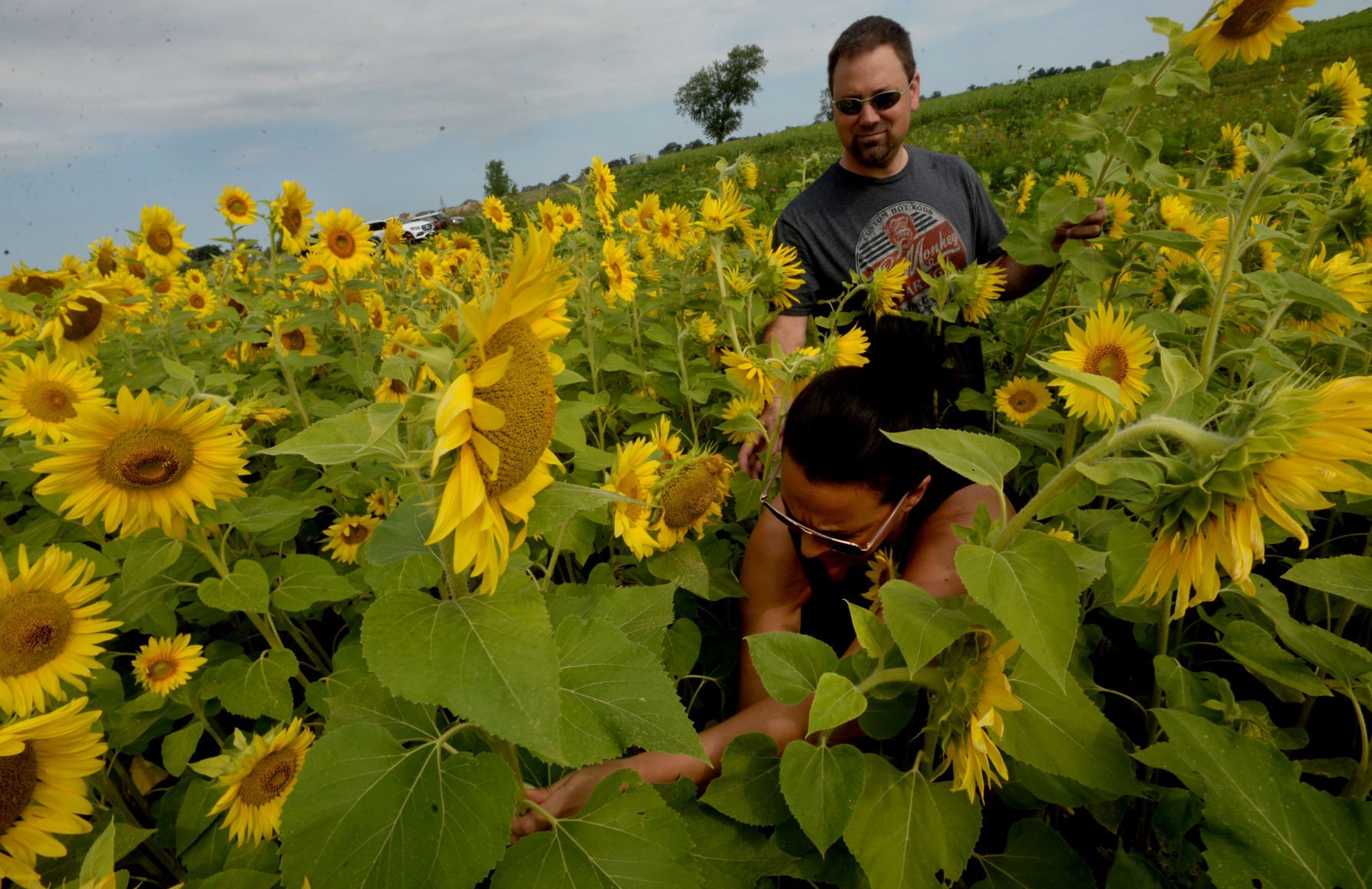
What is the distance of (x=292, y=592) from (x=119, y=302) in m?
2.10

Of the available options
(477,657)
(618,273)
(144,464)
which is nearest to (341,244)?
(618,273)

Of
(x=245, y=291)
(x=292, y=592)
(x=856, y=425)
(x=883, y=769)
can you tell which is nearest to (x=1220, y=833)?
(x=883, y=769)

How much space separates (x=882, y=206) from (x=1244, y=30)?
1.80 m

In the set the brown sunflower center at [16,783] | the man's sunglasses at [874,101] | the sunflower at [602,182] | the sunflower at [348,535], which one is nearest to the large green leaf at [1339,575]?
the brown sunflower center at [16,783]

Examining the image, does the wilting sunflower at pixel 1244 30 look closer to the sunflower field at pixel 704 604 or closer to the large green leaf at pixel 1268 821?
the sunflower field at pixel 704 604

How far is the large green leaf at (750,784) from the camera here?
132cm

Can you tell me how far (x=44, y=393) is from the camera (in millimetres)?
2059

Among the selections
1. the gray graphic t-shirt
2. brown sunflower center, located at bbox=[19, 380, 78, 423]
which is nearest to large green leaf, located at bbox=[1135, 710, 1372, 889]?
the gray graphic t-shirt

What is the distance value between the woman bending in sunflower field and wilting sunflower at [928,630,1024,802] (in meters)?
0.31

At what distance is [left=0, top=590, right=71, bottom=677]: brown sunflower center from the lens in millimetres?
1469

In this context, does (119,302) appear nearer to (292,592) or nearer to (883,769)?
(292,592)

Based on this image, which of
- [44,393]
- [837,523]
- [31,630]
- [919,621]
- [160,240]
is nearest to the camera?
[919,621]

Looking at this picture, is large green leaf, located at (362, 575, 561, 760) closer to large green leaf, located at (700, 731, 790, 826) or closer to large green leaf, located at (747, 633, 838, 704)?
large green leaf, located at (747, 633, 838, 704)

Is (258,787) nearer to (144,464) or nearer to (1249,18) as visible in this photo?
(144,464)
